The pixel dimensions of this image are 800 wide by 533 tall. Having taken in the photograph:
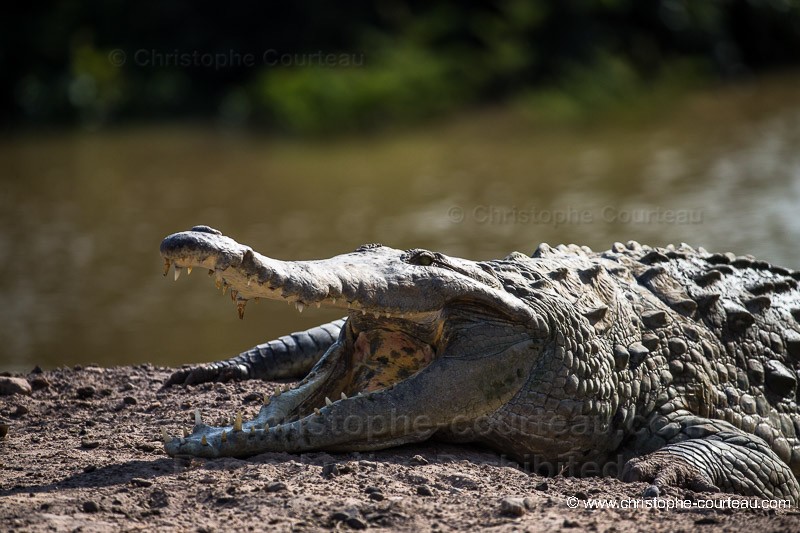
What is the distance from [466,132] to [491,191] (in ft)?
11.7

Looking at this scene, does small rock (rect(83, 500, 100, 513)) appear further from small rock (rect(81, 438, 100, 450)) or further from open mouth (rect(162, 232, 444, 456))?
small rock (rect(81, 438, 100, 450))

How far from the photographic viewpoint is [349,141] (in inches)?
670

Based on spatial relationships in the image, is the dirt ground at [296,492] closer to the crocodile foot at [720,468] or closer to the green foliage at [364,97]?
the crocodile foot at [720,468]

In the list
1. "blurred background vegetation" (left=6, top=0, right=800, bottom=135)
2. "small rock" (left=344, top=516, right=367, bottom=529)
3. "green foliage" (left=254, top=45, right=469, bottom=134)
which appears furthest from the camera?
"blurred background vegetation" (left=6, top=0, right=800, bottom=135)

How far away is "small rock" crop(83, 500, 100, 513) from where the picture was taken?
3.35 metres

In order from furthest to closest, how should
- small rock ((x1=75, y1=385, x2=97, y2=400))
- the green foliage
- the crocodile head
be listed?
the green foliage, small rock ((x1=75, y1=385, x2=97, y2=400)), the crocodile head

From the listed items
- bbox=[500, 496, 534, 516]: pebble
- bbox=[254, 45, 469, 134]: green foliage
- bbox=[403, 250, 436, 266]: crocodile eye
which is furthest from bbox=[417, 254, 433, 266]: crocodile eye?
bbox=[254, 45, 469, 134]: green foliage

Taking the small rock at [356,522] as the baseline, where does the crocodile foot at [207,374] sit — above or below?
above

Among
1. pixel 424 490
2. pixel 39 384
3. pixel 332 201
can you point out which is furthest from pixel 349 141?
pixel 424 490

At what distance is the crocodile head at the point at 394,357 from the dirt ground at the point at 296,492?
93 millimetres

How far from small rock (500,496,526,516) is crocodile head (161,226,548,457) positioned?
0.58 m

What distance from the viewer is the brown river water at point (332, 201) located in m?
10.1

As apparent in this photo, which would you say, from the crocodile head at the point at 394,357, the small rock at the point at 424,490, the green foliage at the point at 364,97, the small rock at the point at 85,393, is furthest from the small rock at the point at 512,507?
the green foliage at the point at 364,97

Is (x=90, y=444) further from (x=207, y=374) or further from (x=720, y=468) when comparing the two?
(x=720, y=468)
